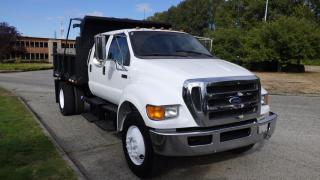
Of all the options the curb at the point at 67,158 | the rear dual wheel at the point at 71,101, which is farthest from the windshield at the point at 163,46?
the rear dual wheel at the point at 71,101

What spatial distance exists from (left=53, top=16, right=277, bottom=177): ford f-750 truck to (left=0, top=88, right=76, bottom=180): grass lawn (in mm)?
1149

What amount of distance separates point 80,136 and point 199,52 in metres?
3.16

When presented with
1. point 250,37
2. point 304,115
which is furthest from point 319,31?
point 304,115

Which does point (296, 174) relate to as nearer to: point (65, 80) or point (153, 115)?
point (153, 115)

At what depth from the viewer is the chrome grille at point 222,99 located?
5.18 meters

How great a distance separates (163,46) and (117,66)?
888 millimetres

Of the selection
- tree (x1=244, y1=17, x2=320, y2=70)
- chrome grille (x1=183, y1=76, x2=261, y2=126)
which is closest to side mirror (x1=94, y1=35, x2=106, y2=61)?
chrome grille (x1=183, y1=76, x2=261, y2=126)

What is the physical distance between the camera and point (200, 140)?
517 cm

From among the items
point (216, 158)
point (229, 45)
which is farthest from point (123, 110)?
point (229, 45)

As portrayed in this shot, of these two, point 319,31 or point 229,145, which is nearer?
point 229,145

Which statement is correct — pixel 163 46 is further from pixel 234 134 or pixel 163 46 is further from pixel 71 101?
pixel 71 101

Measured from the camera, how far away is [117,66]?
688 cm

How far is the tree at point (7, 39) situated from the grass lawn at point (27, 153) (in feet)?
208

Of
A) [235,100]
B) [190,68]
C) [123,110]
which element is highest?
[190,68]
